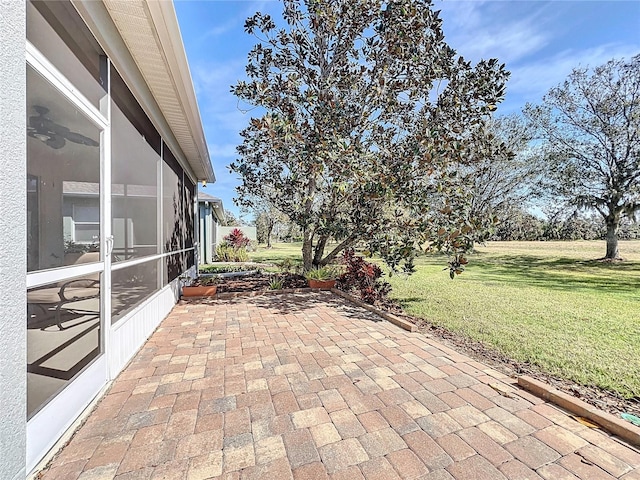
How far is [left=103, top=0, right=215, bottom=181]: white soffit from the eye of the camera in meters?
2.58

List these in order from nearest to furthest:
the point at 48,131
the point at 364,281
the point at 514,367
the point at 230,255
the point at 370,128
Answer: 1. the point at 48,131
2. the point at 514,367
3. the point at 364,281
4. the point at 370,128
5. the point at 230,255

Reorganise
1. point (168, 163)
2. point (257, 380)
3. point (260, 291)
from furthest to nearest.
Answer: point (260, 291)
point (168, 163)
point (257, 380)

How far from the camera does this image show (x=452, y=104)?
5719mm

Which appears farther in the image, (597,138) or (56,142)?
(597,138)

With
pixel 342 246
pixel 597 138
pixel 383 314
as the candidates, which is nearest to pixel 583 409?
pixel 383 314

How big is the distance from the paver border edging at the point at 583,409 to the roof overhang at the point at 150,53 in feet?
15.6

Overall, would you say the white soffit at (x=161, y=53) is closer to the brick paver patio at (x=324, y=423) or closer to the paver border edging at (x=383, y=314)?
the brick paver patio at (x=324, y=423)

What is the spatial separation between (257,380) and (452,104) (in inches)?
231

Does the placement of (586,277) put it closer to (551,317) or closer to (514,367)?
(551,317)

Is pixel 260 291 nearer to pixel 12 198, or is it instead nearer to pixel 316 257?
pixel 316 257

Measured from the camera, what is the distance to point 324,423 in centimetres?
230

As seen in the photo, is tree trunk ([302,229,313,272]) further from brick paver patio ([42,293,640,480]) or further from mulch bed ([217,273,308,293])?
brick paver patio ([42,293,640,480])

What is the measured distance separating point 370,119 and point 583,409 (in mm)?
6594

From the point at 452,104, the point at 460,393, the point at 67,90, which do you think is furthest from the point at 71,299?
the point at 452,104
